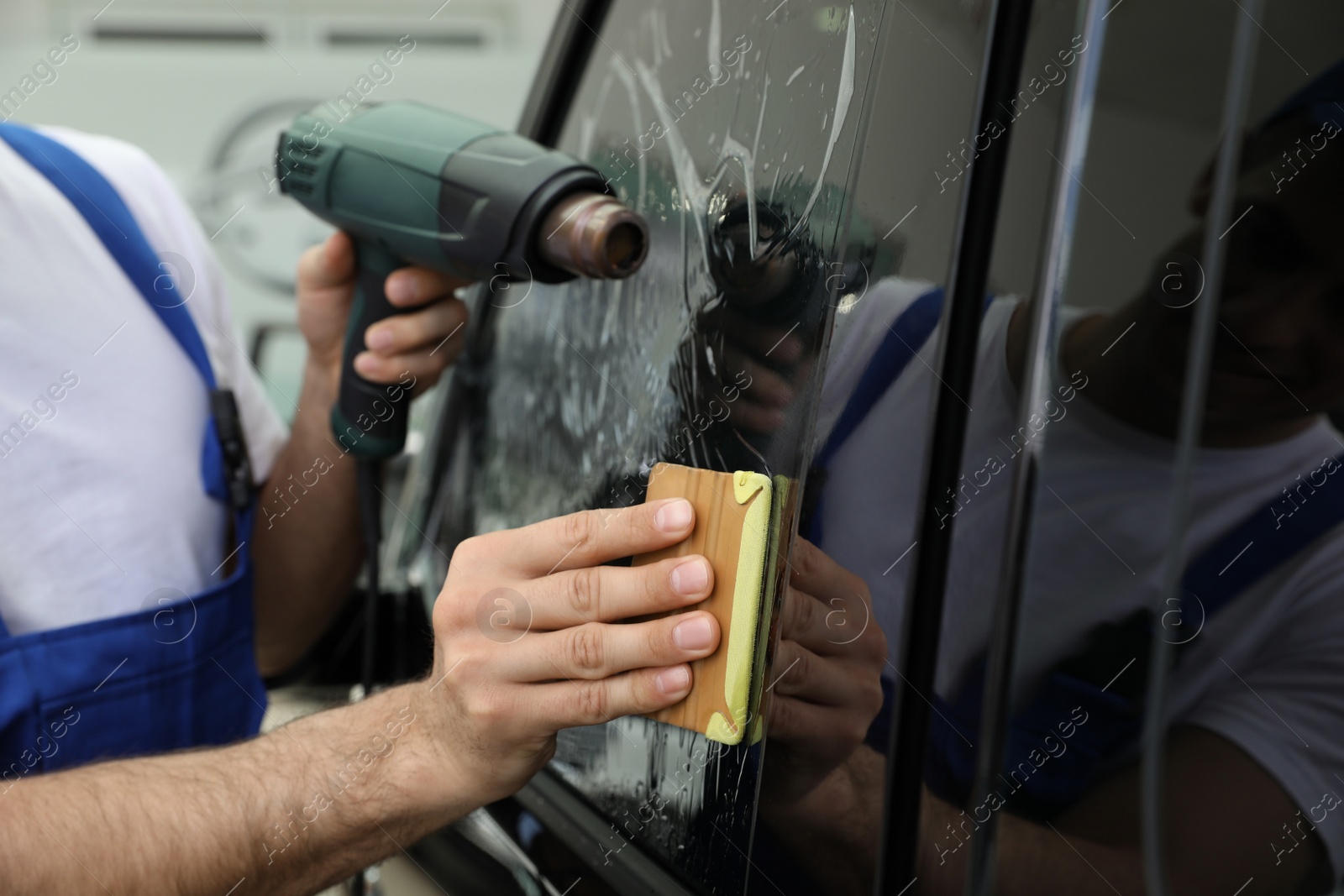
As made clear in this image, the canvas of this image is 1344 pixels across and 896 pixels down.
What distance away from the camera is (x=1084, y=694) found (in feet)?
1.51

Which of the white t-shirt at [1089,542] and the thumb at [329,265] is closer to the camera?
the white t-shirt at [1089,542]

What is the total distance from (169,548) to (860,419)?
867 mm

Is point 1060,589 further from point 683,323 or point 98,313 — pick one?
point 98,313

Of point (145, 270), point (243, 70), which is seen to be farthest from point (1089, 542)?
point (243, 70)

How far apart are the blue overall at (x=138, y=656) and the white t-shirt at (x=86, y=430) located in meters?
0.02

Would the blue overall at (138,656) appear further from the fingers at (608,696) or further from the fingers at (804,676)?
the fingers at (804,676)

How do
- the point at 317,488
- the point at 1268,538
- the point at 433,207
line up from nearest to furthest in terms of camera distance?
the point at 1268,538, the point at 433,207, the point at 317,488

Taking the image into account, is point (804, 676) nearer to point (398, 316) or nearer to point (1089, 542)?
point (1089, 542)

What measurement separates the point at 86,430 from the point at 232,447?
170 millimetres

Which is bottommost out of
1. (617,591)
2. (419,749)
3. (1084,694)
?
(419,749)

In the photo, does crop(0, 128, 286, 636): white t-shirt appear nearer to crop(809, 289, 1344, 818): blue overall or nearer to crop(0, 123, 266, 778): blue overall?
crop(0, 123, 266, 778): blue overall

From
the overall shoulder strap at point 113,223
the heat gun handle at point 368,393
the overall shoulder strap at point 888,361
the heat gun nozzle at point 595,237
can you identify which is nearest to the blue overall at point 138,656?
the overall shoulder strap at point 113,223

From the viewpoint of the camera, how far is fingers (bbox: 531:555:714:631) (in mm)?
566

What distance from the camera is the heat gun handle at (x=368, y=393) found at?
1.13 m
